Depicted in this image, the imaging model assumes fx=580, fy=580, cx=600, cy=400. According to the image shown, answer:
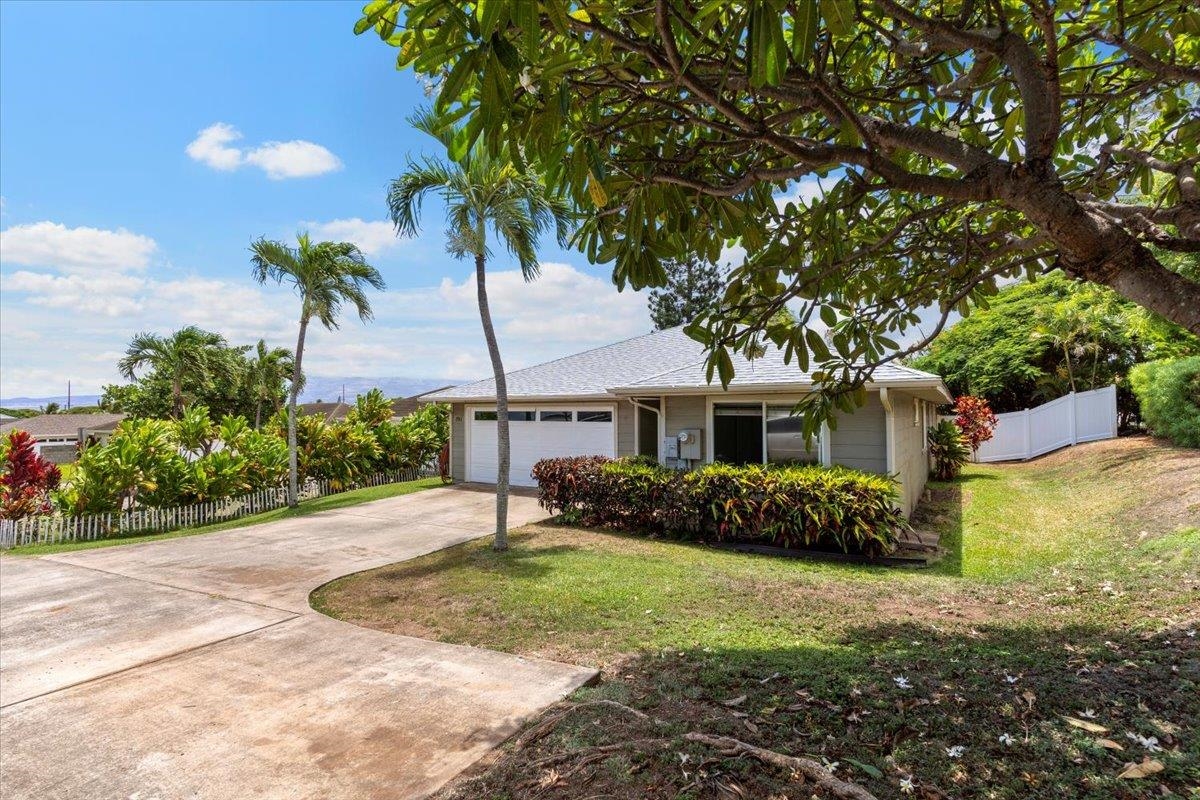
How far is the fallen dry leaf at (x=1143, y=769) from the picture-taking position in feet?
7.54

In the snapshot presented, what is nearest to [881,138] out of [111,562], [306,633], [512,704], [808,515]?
[512,704]

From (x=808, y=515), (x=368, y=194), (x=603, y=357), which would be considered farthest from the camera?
(x=603, y=357)

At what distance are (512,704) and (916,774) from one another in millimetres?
2332

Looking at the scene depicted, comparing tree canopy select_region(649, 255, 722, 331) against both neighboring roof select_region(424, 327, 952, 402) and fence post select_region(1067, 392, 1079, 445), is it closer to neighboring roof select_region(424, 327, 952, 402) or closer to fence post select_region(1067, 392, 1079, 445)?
neighboring roof select_region(424, 327, 952, 402)

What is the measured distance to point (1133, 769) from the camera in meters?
2.33

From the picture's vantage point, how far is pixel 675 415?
12.0 m

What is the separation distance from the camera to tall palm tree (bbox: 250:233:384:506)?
1306 centimetres

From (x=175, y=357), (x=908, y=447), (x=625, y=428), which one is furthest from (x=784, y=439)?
(x=175, y=357)

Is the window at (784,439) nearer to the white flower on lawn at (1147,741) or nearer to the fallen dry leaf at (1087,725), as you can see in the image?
the fallen dry leaf at (1087,725)

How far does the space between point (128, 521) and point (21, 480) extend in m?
2.46

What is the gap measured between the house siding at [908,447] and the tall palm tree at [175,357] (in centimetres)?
2593

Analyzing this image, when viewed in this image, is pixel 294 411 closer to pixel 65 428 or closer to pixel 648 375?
pixel 648 375

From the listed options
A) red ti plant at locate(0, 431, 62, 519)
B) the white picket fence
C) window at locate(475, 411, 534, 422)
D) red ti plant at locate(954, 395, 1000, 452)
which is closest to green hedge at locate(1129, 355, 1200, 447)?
red ti plant at locate(954, 395, 1000, 452)

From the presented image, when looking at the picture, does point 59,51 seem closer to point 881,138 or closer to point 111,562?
point 111,562
